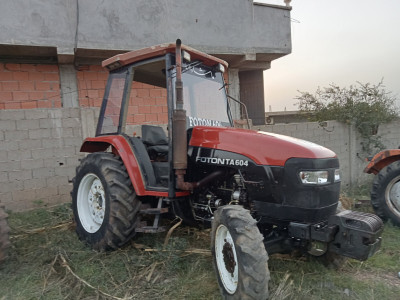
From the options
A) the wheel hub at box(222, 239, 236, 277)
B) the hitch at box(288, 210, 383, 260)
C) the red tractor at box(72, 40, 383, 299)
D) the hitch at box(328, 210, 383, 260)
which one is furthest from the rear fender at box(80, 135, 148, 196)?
the hitch at box(328, 210, 383, 260)

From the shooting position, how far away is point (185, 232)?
415 centimetres

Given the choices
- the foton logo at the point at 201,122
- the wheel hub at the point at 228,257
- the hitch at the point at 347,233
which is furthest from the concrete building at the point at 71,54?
the hitch at the point at 347,233

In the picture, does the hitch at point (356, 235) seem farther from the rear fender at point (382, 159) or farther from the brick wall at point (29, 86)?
the brick wall at point (29, 86)

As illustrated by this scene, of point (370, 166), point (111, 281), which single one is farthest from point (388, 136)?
point (111, 281)

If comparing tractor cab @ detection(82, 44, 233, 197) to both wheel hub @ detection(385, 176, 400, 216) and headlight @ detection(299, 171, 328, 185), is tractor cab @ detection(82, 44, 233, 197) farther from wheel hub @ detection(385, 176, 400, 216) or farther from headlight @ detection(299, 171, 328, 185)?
wheel hub @ detection(385, 176, 400, 216)

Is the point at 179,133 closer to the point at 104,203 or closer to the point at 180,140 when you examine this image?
the point at 180,140

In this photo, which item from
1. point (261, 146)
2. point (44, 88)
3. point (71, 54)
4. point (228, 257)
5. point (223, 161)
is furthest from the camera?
point (44, 88)

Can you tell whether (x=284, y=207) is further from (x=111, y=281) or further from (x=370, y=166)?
(x=370, y=166)

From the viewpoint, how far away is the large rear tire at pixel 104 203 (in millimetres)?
3436

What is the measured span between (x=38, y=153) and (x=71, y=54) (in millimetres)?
2863

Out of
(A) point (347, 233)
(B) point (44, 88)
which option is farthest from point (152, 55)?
(B) point (44, 88)

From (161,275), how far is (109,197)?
96cm

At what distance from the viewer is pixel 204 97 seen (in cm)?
374

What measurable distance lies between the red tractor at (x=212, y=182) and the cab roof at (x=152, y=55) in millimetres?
14
